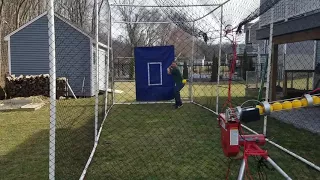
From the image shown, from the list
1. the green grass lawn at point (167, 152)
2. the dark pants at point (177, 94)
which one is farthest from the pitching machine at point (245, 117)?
the dark pants at point (177, 94)

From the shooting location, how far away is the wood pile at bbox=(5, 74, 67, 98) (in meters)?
11.7

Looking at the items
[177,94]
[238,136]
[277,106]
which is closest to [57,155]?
[238,136]

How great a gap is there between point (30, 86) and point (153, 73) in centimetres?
540

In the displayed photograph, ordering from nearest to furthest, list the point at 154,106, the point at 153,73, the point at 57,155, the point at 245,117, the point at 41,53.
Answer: the point at 245,117 → the point at 57,155 → the point at 153,73 → the point at 154,106 → the point at 41,53

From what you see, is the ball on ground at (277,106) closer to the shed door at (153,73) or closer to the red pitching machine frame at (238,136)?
the red pitching machine frame at (238,136)

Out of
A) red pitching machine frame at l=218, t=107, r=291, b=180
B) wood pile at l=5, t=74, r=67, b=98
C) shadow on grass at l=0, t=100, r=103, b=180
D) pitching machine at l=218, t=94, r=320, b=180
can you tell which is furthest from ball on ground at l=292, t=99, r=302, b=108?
wood pile at l=5, t=74, r=67, b=98

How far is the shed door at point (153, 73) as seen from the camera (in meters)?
9.23

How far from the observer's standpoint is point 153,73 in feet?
31.2

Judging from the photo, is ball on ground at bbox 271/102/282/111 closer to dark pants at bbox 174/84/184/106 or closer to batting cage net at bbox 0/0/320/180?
batting cage net at bbox 0/0/320/180

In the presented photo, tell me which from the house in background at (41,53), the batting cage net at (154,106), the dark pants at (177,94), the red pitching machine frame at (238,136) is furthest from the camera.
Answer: the house in background at (41,53)

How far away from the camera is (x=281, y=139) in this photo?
5270 millimetres

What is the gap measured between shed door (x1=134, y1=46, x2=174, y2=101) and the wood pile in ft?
13.7

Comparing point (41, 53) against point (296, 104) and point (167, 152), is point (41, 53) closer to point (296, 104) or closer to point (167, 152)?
point (167, 152)

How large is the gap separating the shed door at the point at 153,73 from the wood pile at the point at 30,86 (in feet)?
13.7
